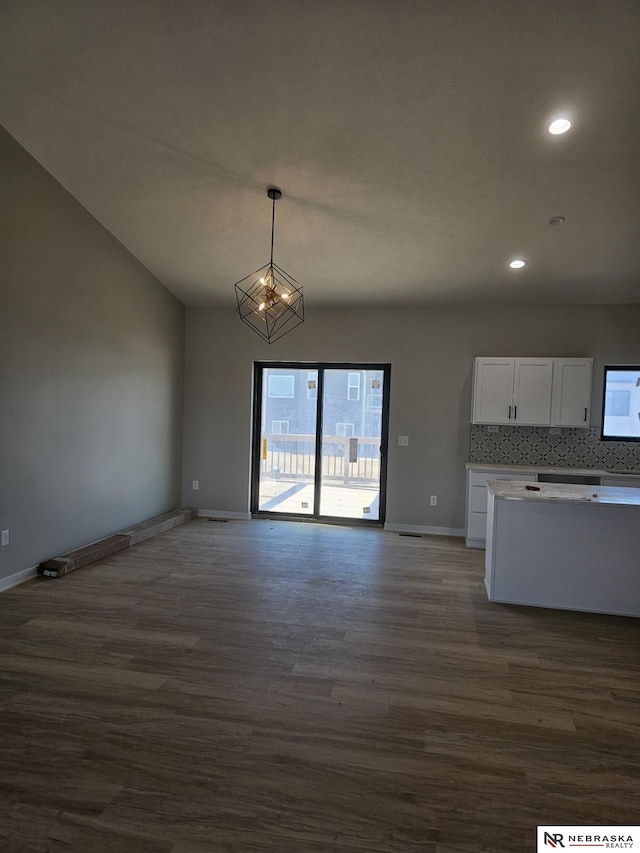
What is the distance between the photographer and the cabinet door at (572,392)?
5.07 meters

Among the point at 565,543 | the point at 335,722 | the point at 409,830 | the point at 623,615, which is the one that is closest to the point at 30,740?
the point at 335,722

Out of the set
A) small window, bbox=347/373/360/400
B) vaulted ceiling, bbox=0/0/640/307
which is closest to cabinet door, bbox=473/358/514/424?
vaulted ceiling, bbox=0/0/640/307

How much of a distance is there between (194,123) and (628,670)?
14.2 feet

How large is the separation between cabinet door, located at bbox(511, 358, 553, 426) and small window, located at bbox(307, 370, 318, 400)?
2354 mm

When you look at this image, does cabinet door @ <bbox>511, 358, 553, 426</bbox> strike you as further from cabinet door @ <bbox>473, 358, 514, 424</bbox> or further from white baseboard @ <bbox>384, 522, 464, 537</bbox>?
white baseboard @ <bbox>384, 522, 464, 537</bbox>

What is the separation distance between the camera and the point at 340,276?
5.18 metres

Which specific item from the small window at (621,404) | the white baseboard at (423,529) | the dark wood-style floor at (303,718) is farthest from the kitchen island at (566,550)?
the white baseboard at (423,529)

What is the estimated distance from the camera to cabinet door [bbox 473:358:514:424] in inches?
207

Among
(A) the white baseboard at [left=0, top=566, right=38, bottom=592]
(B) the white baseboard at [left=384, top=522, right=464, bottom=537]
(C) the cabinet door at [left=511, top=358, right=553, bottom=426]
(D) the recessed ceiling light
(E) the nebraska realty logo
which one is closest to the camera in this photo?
(E) the nebraska realty logo

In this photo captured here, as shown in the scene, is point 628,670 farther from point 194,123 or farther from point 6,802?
point 194,123

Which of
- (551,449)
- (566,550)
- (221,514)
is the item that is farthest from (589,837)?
(221,514)

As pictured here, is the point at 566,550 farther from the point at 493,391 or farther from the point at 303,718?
the point at 303,718

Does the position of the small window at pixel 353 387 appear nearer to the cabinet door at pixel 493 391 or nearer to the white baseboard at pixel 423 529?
the cabinet door at pixel 493 391

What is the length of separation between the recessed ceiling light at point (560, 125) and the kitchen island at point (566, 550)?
2.43 metres
